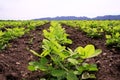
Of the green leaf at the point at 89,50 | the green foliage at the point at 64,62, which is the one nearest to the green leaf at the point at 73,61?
the green foliage at the point at 64,62

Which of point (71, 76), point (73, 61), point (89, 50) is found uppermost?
point (89, 50)

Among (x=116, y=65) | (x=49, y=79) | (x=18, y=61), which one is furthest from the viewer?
(x=18, y=61)

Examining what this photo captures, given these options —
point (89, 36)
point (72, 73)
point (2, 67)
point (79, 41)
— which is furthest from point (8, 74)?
point (89, 36)

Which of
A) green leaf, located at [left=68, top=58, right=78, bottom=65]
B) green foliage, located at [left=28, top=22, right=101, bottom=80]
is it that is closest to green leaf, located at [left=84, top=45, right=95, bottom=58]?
green foliage, located at [left=28, top=22, right=101, bottom=80]

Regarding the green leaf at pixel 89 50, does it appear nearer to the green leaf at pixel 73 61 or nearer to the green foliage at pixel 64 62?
the green foliage at pixel 64 62

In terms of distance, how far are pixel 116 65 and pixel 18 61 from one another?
74.2 inches

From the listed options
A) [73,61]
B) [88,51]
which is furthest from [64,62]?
[88,51]

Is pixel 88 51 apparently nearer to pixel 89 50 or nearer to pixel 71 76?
pixel 89 50

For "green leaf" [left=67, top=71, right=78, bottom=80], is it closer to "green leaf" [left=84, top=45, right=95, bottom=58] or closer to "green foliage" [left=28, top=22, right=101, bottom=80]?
"green foliage" [left=28, top=22, right=101, bottom=80]

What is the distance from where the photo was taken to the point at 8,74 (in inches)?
144

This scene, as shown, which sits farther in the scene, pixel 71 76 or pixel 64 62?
pixel 64 62

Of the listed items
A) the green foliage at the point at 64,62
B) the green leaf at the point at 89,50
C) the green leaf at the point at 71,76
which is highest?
the green leaf at the point at 89,50

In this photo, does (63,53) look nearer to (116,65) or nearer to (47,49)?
(47,49)

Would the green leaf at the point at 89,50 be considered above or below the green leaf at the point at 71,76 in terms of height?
above
